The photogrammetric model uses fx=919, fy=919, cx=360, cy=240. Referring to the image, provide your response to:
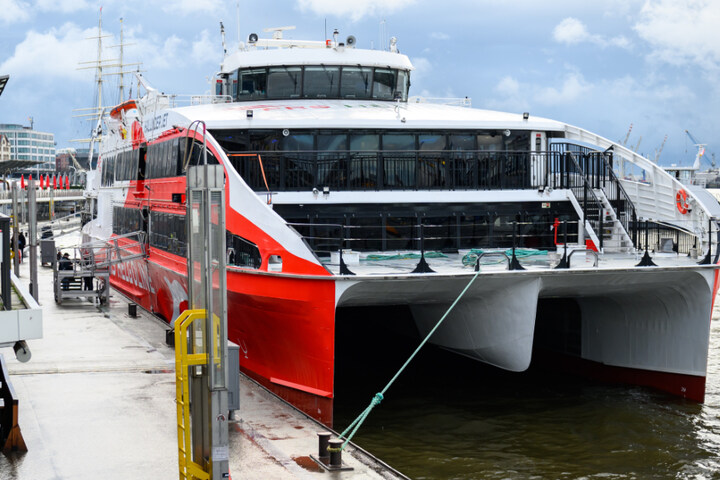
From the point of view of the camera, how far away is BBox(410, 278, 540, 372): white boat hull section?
582 inches

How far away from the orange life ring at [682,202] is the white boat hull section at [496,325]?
4.31 meters

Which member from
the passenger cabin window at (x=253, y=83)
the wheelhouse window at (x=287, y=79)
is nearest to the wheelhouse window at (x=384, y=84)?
the wheelhouse window at (x=287, y=79)

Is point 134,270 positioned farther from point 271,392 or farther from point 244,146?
point 271,392

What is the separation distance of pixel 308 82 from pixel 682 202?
819 cm

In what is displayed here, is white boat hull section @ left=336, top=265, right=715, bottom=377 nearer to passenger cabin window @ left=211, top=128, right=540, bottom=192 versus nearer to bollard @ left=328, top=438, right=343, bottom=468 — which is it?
passenger cabin window @ left=211, top=128, right=540, bottom=192

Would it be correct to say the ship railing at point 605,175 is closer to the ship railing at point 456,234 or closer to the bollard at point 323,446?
the ship railing at point 456,234

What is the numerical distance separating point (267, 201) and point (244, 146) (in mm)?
1619

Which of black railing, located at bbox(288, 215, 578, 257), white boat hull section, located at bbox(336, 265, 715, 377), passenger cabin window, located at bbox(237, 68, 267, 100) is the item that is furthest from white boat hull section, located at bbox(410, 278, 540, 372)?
passenger cabin window, located at bbox(237, 68, 267, 100)

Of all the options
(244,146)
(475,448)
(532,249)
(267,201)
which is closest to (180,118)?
(244,146)

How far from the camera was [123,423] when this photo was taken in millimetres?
12320

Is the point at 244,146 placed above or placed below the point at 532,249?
above

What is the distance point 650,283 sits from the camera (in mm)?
15531

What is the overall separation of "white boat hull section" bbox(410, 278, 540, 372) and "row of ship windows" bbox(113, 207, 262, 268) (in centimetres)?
366

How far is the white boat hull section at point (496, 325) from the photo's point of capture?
14773mm
